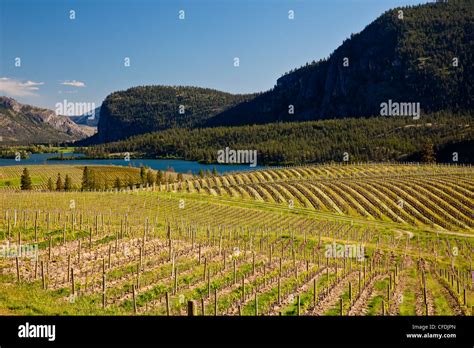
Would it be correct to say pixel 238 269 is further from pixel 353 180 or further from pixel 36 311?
pixel 353 180

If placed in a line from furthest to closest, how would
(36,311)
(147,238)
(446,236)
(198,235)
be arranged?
(446,236) < (198,235) < (147,238) < (36,311)

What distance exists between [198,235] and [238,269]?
46.7 ft

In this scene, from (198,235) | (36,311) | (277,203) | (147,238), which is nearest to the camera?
(36,311)

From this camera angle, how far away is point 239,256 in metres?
34.7

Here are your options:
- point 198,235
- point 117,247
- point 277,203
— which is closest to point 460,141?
point 277,203

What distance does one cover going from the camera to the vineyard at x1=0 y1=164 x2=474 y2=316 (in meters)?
22.0

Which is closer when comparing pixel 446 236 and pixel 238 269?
pixel 238 269

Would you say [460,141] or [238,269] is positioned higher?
[460,141]

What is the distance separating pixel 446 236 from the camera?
6141cm

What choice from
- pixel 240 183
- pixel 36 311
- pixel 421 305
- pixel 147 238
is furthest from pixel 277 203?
pixel 36 311

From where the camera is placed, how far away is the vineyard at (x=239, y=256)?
2200 cm
